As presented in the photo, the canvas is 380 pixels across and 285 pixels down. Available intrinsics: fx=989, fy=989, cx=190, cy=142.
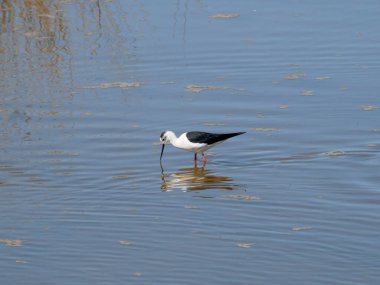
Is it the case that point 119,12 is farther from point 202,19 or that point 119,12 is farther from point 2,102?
point 2,102

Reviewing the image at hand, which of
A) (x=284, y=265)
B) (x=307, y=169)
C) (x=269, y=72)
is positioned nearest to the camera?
(x=284, y=265)

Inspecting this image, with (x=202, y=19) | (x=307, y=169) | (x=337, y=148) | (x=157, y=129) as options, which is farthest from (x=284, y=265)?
(x=202, y=19)

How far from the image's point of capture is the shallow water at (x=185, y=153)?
729 centimetres

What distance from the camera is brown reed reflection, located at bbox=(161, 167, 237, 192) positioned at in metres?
9.40

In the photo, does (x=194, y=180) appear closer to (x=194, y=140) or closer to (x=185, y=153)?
(x=194, y=140)

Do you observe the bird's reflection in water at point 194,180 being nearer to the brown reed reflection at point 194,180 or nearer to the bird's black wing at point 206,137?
the brown reed reflection at point 194,180

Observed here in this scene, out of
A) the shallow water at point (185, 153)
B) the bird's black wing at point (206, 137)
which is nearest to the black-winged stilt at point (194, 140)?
the bird's black wing at point (206, 137)

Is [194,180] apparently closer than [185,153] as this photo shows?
Yes

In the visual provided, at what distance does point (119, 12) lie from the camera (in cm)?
1563

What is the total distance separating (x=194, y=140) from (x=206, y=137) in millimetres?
147

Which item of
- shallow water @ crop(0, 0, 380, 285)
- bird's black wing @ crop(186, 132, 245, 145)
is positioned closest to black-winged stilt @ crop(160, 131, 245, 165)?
bird's black wing @ crop(186, 132, 245, 145)

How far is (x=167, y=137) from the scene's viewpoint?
33.7ft

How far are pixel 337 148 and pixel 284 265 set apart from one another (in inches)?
131

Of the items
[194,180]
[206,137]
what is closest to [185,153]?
[206,137]
